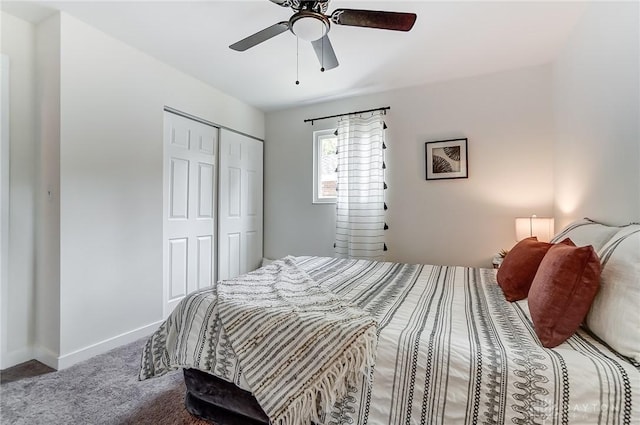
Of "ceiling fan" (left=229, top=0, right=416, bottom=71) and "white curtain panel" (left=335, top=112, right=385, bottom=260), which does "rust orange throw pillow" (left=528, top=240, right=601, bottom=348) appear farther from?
"white curtain panel" (left=335, top=112, right=385, bottom=260)

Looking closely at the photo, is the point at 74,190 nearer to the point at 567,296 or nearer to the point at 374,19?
the point at 374,19

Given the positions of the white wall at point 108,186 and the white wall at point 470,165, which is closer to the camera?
the white wall at point 108,186

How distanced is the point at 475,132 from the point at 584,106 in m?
1.00

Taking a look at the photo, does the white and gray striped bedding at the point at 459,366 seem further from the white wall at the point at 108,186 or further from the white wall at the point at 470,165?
the white wall at the point at 470,165

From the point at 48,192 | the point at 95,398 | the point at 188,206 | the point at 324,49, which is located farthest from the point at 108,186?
the point at 324,49

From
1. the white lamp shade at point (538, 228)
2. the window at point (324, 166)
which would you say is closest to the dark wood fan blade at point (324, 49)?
the window at point (324, 166)

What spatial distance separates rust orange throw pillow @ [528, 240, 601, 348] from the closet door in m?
3.08

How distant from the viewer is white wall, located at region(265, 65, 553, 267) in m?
2.71

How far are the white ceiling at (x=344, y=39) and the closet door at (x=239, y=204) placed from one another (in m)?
0.77

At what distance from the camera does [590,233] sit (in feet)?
4.80

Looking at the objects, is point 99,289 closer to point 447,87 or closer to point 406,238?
point 406,238

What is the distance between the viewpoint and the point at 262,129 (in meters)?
4.03

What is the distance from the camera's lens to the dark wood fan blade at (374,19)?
5.02 feet

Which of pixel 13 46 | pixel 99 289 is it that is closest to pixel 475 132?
pixel 99 289
